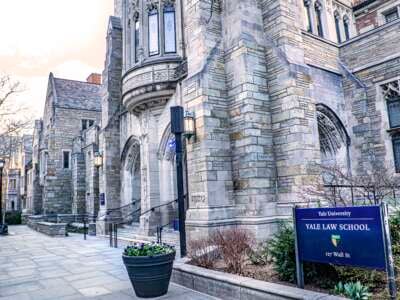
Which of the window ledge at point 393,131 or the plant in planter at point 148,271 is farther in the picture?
the window ledge at point 393,131

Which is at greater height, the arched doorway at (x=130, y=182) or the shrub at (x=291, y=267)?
the arched doorway at (x=130, y=182)

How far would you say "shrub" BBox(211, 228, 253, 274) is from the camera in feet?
20.2

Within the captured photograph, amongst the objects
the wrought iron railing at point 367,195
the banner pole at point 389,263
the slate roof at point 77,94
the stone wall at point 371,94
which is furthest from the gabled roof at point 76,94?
the banner pole at point 389,263

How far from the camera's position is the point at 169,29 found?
13.0 meters

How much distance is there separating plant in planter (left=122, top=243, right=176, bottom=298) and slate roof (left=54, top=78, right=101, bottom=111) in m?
27.4

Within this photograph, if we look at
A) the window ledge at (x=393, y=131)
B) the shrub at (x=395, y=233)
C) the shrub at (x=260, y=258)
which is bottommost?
the shrub at (x=260, y=258)

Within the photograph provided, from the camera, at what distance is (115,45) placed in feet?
55.9

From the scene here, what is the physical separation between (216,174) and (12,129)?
16.2 m

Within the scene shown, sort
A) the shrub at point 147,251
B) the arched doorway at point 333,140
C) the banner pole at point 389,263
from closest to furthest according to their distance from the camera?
the banner pole at point 389,263, the shrub at point 147,251, the arched doorway at point 333,140

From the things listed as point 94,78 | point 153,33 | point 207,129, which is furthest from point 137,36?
point 94,78

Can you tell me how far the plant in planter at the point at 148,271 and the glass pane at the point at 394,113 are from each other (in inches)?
369

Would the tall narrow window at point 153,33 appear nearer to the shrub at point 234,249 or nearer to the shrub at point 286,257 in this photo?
the shrub at point 234,249

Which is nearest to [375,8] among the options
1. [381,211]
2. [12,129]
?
[381,211]

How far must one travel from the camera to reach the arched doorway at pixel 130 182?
16.0 meters
